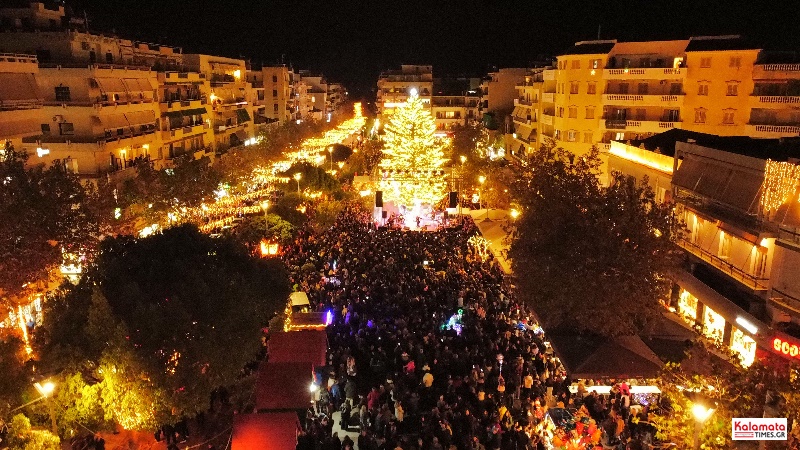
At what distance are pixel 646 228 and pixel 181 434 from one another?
44.7 ft

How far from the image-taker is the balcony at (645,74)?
37875 mm

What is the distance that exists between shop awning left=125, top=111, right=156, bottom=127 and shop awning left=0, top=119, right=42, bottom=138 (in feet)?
47.1

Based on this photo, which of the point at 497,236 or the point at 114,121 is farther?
the point at 114,121

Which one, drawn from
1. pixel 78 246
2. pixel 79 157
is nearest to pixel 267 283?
pixel 78 246

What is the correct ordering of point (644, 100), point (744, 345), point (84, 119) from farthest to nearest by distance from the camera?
point (644, 100)
point (84, 119)
point (744, 345)

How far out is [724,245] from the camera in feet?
64.7

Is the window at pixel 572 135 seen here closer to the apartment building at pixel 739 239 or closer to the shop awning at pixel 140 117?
the apartment building at pixel 739 239

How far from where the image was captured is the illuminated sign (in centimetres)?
1464

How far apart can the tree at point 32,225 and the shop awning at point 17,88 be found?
321 cm

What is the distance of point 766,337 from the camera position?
1589 cm

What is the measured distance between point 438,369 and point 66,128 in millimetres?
24659

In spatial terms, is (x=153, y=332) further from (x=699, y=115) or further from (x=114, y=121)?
(x=699, y=115)

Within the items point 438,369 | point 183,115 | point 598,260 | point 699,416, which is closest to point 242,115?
point 183,115

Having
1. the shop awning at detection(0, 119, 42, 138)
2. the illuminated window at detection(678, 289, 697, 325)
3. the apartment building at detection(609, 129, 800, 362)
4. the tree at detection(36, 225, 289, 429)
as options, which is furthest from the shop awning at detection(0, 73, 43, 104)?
the illuminated window at detection(678, 289, 697, 325)
